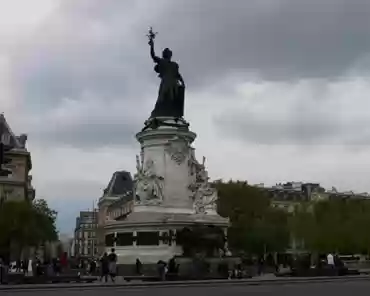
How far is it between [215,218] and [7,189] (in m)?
44.5

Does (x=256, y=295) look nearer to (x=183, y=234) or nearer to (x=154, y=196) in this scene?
(x=183, y=234)

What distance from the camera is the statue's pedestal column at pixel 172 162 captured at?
62812 millimetres

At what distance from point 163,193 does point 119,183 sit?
120m

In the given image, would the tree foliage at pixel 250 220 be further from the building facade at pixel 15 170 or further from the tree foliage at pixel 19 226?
the building facade at pixel 15 170

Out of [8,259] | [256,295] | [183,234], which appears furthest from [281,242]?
[256,295]

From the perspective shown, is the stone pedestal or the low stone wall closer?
the low stone wall

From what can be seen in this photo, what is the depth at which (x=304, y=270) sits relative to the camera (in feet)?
165

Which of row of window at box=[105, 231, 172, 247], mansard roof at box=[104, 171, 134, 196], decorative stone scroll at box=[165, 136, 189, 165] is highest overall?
mansard roof at box=[104, 171, 134, 196]

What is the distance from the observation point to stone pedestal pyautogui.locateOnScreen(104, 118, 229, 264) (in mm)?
60031

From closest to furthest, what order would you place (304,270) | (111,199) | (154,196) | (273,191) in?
1. (304,270)
2. (154,196)
3. (273,191)
4. (111,199)

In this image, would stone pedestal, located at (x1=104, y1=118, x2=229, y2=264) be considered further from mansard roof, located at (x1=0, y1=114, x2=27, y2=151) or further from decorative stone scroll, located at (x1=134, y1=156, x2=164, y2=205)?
mansard roof, located at (x1=0, y1=114, x2=27, y2=151)

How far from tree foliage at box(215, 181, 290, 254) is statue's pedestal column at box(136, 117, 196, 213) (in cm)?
3213

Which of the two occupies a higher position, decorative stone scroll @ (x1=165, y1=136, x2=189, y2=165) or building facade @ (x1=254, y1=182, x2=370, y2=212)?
building facade @ (x1=254, y1=182, x2=370, y2=212)

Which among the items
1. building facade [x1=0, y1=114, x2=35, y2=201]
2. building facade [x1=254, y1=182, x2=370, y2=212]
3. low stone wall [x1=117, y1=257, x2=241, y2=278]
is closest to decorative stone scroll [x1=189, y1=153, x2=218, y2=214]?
low stone wall [x1=117, y1=257, x2=241, y2=278]
